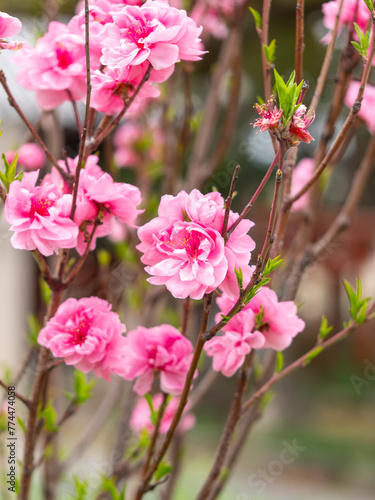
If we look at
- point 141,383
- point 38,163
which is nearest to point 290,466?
point 38,163

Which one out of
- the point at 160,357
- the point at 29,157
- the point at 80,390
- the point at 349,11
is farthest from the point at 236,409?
the point at 29,157

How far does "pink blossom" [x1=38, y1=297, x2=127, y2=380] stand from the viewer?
0.56 m

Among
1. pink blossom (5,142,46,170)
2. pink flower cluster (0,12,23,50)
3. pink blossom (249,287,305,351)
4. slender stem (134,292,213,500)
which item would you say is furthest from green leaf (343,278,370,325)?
pink blossom (5,142,46,170)

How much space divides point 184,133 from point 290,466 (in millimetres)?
2719

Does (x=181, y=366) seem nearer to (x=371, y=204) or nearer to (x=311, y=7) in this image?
(x=311, y=7)

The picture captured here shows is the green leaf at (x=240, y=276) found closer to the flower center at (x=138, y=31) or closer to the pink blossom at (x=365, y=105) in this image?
the flower center at (x=138, y=31)

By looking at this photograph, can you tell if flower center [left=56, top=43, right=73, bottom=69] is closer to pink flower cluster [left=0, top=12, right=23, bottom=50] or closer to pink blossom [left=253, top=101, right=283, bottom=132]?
pink flower cluster [left=0, top=12, right=23, bottom=50]

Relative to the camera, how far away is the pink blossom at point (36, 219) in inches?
20.2

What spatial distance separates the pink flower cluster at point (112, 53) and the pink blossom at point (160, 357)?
0.23m

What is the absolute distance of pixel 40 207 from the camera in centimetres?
54

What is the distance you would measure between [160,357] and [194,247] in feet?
0.54

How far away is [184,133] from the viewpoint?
120 centimetres

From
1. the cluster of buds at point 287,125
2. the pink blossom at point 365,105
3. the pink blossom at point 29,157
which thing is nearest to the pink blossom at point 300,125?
the cluster of buds at point 287,125

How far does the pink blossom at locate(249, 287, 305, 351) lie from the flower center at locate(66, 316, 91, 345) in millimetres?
162
